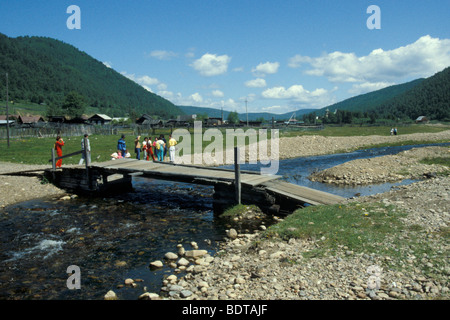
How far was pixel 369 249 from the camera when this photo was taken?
8.07 meters

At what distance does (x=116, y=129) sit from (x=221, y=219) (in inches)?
2396

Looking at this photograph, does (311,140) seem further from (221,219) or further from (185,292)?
(185,292)

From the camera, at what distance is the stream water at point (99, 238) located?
7.93 m

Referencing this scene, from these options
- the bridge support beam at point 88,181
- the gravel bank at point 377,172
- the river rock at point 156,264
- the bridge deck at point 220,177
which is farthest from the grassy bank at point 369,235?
the bridge support beam at point 88,181

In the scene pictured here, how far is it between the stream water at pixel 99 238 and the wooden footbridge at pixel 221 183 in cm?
130

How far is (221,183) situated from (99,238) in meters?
5.63

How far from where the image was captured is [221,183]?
14.4 metres

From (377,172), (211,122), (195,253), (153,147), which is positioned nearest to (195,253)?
(195,253)

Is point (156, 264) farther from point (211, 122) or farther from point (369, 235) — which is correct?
point (211, 122)

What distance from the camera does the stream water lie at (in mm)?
7926

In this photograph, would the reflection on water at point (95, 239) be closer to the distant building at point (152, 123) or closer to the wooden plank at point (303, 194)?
the wooden plank at point (303, 194)

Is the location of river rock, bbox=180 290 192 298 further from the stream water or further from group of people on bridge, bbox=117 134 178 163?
group of people on bridge, bbox=117 134 178 163

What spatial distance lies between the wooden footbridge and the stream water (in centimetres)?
130

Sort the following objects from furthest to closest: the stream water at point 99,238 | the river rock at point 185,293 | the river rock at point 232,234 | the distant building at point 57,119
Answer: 1. the distant building at point 57,119
2. the river rock at point 232,234
3. the stream water at point 99,238
4. the river rock at point 185,293
